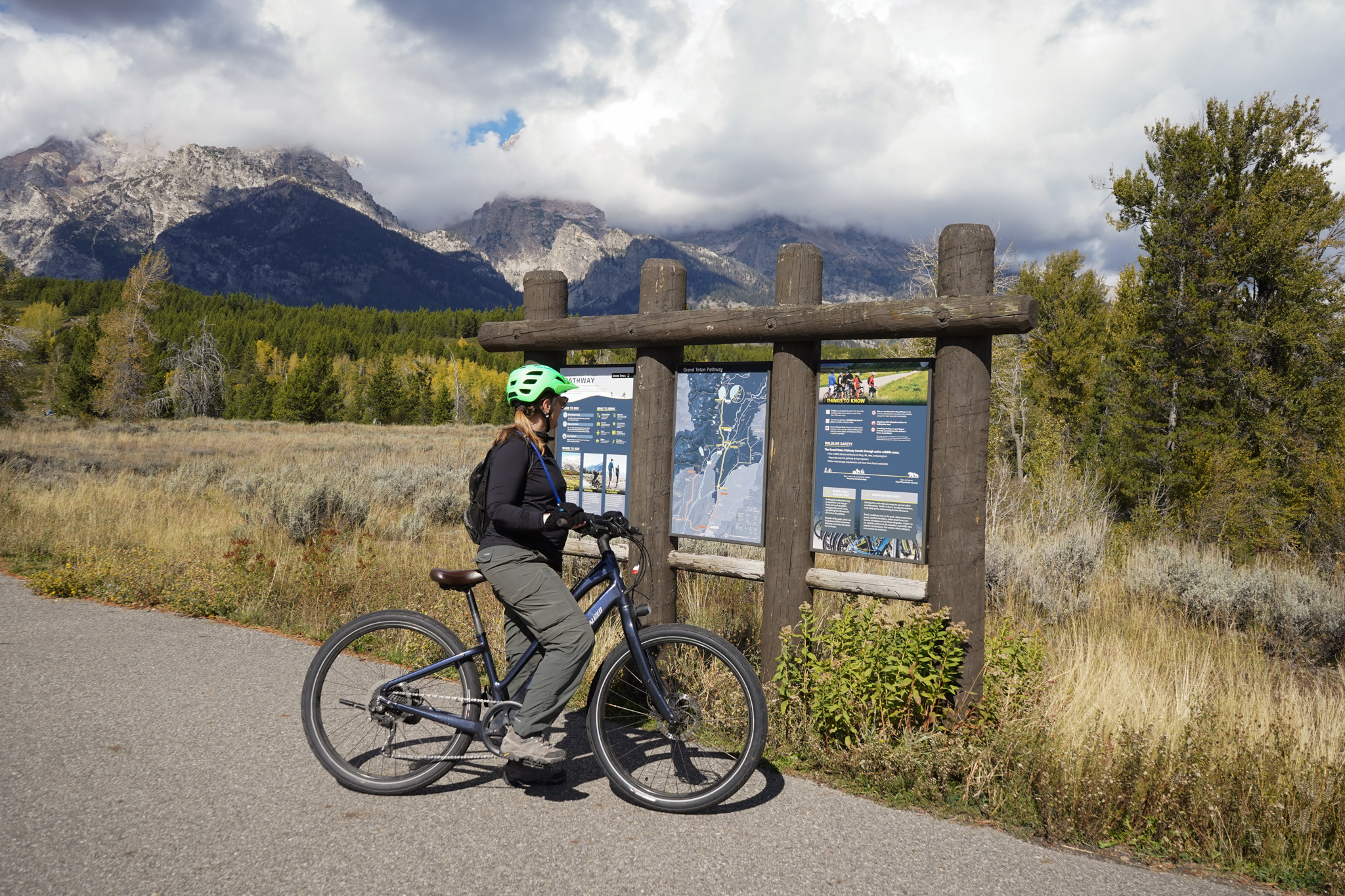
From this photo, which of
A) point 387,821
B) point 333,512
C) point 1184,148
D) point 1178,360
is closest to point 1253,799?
point 387,821

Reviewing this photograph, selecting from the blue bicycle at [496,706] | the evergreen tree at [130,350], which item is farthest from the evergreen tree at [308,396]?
the blue bicycle at [496,706]

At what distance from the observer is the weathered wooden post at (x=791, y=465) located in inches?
185

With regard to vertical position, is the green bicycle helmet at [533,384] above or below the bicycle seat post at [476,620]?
above

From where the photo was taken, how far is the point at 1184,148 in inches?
694

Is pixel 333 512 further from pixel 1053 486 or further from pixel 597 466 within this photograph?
pixel 1053 486

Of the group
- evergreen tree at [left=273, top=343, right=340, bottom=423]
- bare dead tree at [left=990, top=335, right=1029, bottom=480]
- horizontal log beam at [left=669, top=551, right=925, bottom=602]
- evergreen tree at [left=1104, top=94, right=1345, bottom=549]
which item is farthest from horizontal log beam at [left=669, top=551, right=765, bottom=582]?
evergreen tree at [left=273, top=343, right=340, bottom=423]

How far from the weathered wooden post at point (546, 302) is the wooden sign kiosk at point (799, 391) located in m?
0.01

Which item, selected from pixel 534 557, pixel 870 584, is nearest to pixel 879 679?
pixel 870 584

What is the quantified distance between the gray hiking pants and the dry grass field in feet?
4.78

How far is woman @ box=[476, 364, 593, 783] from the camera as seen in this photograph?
142 inches

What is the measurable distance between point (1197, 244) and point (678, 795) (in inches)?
760

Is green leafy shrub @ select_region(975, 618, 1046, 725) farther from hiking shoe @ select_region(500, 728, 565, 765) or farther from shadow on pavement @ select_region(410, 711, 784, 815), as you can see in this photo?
hiking shoe @ select_region(500, 728, 565, 765)

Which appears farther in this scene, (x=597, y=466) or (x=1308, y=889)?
(x=597, y=466)

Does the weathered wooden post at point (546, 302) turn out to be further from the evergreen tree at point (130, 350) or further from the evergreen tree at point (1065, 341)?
the evergreen tree at point (130, 350)
